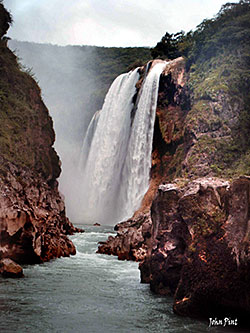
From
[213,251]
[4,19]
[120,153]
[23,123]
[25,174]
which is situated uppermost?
[4,19]

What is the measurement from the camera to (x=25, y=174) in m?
21.1

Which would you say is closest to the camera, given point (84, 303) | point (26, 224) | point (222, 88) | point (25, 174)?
point (84, 303)

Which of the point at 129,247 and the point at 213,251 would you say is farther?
the point at 129,247

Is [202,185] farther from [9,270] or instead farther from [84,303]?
[9,270]

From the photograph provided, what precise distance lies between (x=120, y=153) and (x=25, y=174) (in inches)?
843

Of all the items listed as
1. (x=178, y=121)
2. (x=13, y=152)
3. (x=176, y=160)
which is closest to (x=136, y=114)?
(x=178, y=121)

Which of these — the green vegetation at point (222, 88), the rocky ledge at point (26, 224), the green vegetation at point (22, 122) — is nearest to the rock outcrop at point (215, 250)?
the rocky ledge at point (26, 224)

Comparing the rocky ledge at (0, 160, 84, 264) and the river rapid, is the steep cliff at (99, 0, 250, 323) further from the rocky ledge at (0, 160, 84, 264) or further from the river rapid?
the rocky ledge at (0, 160, 84, 264)

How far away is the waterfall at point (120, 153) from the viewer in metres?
37.2

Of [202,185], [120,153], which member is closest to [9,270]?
[202,185]

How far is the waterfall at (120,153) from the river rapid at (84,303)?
68.2 feet

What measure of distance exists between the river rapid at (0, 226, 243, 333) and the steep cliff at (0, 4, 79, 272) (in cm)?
132

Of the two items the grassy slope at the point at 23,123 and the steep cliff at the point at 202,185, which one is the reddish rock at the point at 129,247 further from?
the grassy slope at the point at 23,123

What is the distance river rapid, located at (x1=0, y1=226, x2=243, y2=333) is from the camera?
8.71 metres
